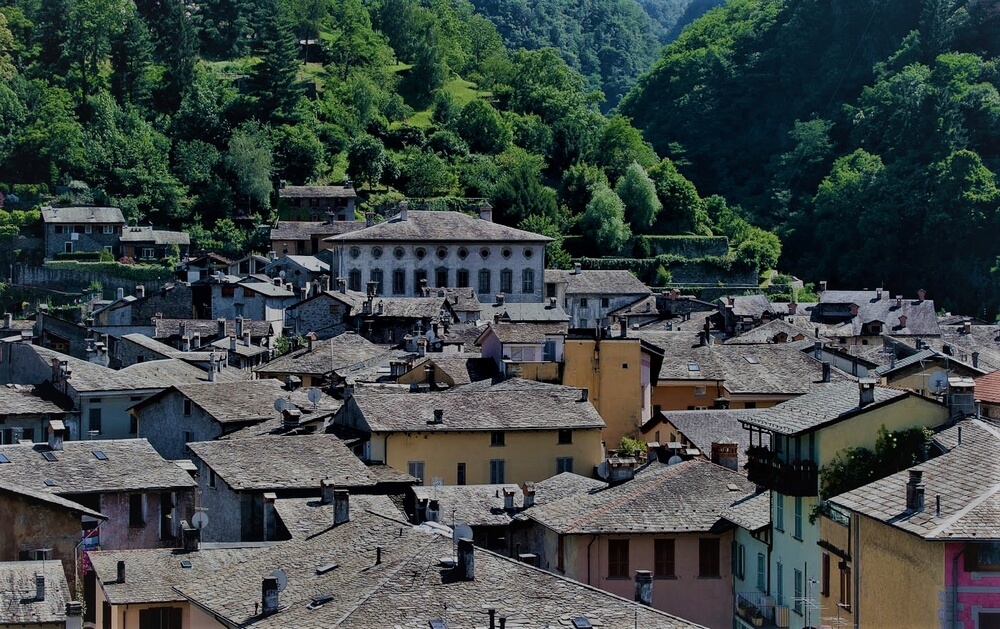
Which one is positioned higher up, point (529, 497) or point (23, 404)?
point (23, 404)

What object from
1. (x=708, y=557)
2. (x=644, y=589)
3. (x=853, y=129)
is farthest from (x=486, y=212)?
(x=644, y=589)

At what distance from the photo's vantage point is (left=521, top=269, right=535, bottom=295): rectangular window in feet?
290

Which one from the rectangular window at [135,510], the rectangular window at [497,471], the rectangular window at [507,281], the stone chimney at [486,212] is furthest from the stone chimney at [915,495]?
the stone chimney at [486,212]

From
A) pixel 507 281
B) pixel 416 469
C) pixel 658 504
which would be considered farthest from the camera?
pixel 507 281

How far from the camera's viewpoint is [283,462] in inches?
1507

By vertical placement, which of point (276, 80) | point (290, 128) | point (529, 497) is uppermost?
point (276, 80)

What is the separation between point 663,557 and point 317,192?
76710mm

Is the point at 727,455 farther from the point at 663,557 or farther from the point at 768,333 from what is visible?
the point at 768,333

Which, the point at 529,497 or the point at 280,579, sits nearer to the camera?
the point at 280,579

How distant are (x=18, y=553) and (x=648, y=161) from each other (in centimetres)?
9506

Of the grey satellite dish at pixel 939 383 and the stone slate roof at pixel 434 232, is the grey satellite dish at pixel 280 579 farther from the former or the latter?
the stone slate roof at pixel 434 232

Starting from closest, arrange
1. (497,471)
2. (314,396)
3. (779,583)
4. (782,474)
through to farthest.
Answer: (782,474) < (779,583) < (497,471) < (314,396)

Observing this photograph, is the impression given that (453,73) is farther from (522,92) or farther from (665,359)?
(665,359)

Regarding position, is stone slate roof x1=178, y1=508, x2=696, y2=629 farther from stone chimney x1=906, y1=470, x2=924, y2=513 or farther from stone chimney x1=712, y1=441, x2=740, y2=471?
stone chimney x1=712, y1=441, x2=740, y2=471
